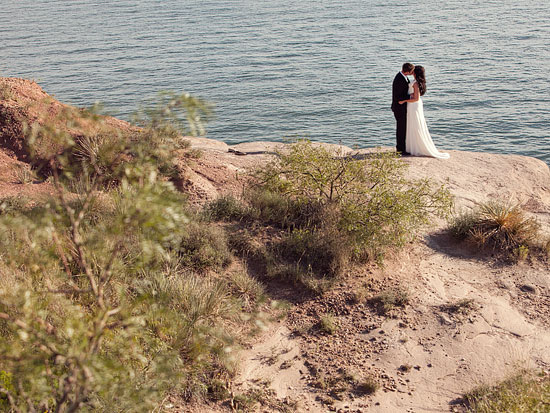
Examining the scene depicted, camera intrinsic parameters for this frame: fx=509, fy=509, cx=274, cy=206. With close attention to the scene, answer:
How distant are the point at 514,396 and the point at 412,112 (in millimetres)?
9610

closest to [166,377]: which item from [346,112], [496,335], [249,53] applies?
[496,335]

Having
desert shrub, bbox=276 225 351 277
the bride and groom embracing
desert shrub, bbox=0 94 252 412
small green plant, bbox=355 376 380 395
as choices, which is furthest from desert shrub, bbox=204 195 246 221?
the bride and groom embracing

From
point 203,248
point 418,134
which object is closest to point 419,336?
point 203,248

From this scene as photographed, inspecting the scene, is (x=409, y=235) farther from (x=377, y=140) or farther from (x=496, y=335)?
(x=377, y=140)

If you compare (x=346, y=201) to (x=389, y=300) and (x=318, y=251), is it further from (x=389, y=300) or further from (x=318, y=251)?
(x=389, y=300)

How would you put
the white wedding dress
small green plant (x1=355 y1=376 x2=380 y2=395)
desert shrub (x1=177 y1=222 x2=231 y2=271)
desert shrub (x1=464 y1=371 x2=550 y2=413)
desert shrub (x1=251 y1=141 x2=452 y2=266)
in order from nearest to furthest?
1. desert shrub (x1=464 y1=371 x2=550 y2=413)
2. small green plant (x1=355 y1=376 x2=380 y2=395)
3. desert shrub (x1=177 y1=222 x2=231 y2=271)
4. desert shrub (x1=251 y1=141 x2=452 y2=266)
5. the white wedding dress

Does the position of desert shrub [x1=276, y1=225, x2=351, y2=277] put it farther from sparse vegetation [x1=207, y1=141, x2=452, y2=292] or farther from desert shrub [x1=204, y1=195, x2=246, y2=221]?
desert shrub [x1=204, y1=195, x2=246, y2=221]

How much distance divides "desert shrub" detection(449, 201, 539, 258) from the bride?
478cm

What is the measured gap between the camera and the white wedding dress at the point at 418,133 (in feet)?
44.3

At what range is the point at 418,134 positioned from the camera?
1352 cm

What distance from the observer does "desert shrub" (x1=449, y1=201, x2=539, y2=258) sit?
8.72 meters

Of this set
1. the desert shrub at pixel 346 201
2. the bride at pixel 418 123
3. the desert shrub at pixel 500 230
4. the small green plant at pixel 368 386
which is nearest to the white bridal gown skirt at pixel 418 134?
the bride at pixel 418 123

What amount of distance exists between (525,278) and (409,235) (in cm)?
192

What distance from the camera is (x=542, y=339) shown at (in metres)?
6.73
